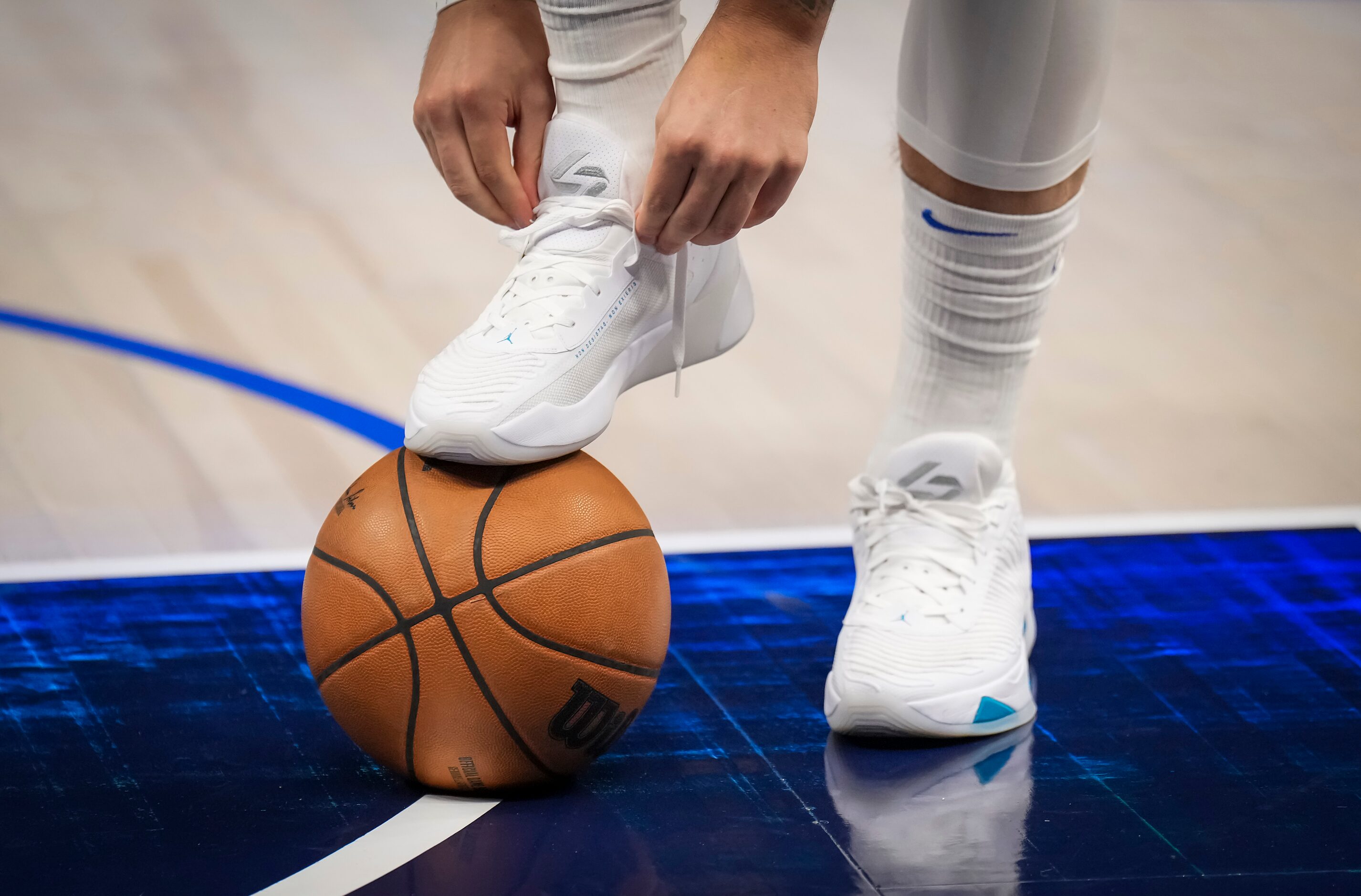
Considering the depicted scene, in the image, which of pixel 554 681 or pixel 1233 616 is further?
pixel 1233 616

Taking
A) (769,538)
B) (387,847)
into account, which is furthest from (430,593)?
(769,538)

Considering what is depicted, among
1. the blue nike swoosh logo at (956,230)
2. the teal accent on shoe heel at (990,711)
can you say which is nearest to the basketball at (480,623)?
the teal accent on shoe heel at (990,711)

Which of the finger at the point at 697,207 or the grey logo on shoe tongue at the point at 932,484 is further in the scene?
the grey logo on shoe tongue at the point at 932,484

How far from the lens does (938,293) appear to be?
1.46 metres

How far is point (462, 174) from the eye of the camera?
1.30m

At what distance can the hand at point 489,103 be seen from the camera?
4.17 feet

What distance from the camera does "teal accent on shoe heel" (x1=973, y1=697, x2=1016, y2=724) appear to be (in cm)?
136

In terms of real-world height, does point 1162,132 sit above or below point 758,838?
below

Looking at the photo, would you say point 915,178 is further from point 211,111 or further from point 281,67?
point 281,67

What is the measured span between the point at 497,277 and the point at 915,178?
1.83 meters

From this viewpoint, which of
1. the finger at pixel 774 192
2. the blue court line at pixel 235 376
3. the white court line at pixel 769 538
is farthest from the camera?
the blue court line at pixel 235 376

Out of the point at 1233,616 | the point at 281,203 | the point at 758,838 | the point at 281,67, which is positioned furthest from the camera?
the point at 281,67

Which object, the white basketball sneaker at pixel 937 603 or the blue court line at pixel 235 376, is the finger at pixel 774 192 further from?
the blue court line at pixel 235 376

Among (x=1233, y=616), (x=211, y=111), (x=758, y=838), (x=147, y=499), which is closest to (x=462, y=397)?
(x=758, y=838)
